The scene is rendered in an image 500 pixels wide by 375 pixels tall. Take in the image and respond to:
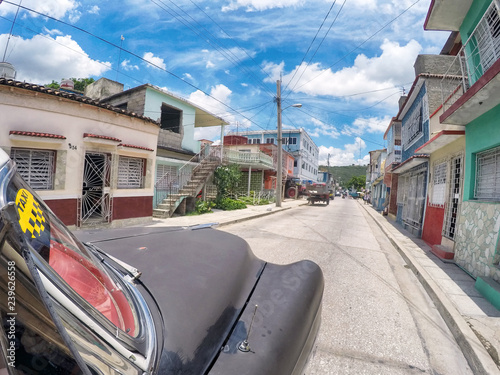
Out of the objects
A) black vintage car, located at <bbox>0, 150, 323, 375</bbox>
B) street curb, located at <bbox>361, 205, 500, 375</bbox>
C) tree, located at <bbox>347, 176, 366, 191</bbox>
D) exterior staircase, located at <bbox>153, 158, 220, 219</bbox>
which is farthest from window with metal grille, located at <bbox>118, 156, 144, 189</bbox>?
tree, located at <bbox>347, 176, 366, 191</bbox>

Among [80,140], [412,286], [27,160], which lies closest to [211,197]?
[80,140]

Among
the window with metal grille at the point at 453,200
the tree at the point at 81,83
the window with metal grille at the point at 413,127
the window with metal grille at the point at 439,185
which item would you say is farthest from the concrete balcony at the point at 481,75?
the tree at the point at 81,83

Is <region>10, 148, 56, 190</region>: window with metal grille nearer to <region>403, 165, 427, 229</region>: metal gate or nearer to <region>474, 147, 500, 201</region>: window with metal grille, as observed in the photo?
<region>474, 147, 500, 201</region>: window with metal grille

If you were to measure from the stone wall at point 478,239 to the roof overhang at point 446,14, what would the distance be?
470 cm

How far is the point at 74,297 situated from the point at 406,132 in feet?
48.9

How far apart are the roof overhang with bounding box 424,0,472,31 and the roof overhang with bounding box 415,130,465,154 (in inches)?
114

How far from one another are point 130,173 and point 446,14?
10227mm

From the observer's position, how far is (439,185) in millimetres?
7840

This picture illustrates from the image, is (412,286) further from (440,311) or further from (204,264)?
(204,264)

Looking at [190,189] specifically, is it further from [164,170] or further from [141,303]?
[141,303]

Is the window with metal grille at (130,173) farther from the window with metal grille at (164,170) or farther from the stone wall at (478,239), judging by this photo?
the stone wall at (478,239)

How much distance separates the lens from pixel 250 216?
1236 centimetres

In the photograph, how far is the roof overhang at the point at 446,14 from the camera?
19.7ft

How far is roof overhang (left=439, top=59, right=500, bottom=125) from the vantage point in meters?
3.83
